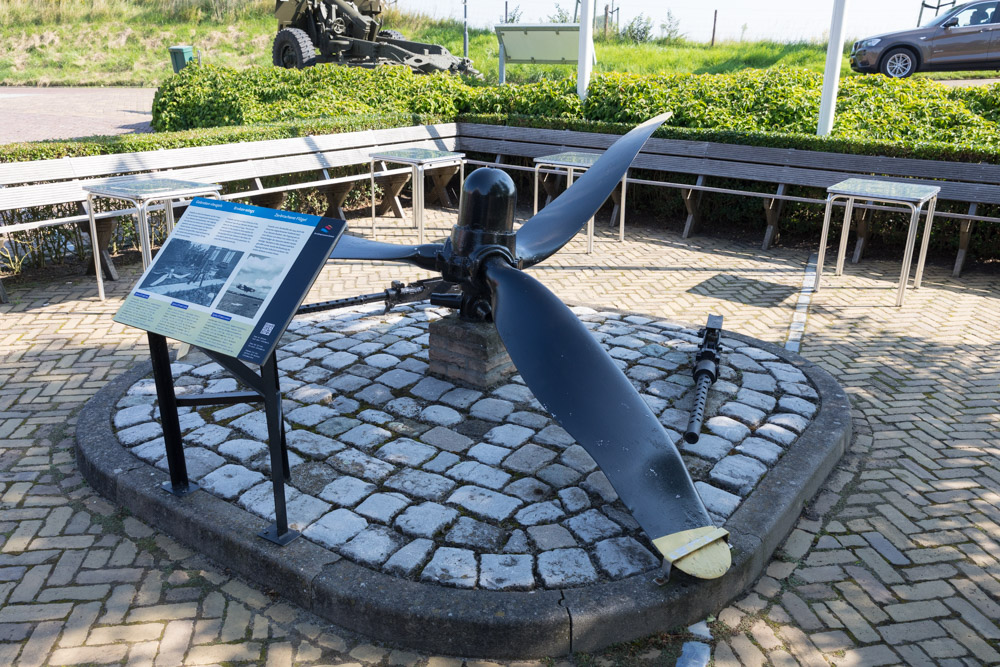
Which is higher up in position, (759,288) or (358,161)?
(358,161)

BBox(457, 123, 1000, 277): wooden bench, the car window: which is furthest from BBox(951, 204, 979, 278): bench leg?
the car window

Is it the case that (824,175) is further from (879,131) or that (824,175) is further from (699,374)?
(699,374)

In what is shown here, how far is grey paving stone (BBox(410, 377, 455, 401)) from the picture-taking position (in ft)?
13.2

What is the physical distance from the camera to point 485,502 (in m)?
3.07

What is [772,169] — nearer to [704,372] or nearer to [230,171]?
[704,372]

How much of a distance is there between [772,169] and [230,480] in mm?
6356

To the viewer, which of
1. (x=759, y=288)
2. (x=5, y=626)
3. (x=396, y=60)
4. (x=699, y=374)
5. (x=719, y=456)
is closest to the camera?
(x=5, y=626)

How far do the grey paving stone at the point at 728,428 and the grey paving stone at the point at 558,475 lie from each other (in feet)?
2.67

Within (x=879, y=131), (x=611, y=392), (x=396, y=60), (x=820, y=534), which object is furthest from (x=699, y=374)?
(x=396, y=60)

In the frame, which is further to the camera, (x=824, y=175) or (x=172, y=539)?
(x=824, y=175)

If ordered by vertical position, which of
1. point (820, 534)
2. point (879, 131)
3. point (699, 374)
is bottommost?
point (820, 534)

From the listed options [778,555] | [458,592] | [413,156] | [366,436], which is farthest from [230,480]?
[413,156]

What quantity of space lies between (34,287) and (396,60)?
403 inches

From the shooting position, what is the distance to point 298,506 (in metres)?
3.02
